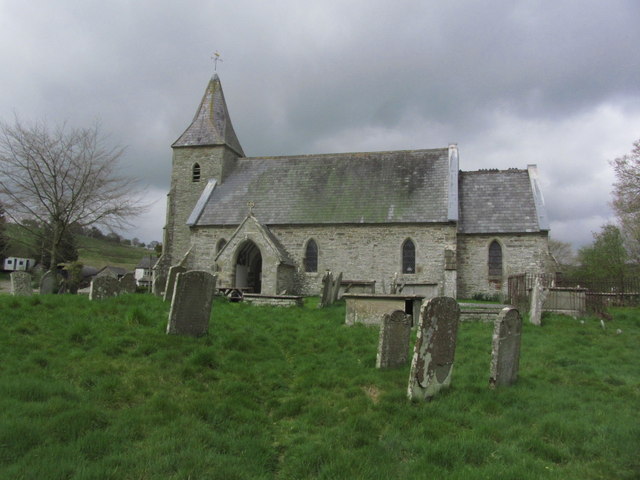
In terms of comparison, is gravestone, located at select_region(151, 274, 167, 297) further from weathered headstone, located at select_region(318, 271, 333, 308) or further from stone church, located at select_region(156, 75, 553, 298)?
weathered headstone, located at select_region(318, 271, 333, 308)

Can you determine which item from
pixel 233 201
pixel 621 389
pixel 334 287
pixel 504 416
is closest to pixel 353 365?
pixel 504 416

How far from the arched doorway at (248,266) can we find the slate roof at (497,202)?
11.2 m

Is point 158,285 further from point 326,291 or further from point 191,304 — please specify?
point 191,304

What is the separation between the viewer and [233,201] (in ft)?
88.9

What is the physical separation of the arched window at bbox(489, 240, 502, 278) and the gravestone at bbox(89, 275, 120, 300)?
17626 mm

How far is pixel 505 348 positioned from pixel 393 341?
195 cm

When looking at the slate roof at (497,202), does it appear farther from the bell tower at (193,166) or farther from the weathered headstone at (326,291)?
the bell tower at (193,166)

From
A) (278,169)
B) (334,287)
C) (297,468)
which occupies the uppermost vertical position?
(278,169)

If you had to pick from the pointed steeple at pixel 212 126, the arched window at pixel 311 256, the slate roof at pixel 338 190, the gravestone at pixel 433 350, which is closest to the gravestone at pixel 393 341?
the gravestone at pixel 433 350

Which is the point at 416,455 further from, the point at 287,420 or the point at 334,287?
the point at 334,287

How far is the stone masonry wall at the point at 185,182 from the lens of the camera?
92.7 feet

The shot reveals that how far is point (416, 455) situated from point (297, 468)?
4.38 ft

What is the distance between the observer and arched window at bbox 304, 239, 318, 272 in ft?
81.1

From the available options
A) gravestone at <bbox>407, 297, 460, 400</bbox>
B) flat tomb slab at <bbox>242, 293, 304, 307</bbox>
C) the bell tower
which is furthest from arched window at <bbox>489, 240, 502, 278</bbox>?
gravestone at <bbox>407, 297, 460, 400</bbox>
